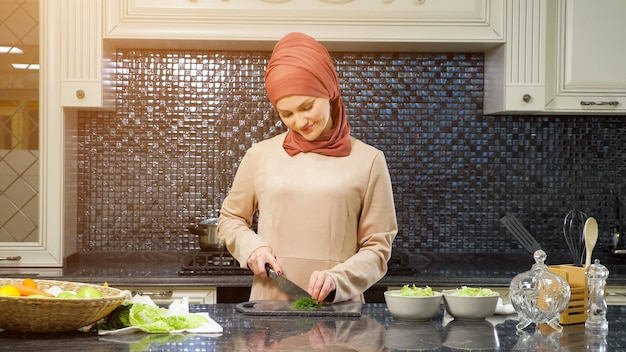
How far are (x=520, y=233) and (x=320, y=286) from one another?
5.80 ft

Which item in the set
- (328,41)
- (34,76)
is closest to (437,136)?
(328,41)

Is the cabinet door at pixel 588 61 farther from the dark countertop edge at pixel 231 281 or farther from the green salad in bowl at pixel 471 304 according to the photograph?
the green salad in bowl at pixel 471 304

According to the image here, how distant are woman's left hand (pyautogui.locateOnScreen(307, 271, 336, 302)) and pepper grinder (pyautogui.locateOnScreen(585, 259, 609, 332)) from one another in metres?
0.64

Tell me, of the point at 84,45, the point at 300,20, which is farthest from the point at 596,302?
the point at 84,45

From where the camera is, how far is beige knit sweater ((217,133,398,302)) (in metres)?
2.45

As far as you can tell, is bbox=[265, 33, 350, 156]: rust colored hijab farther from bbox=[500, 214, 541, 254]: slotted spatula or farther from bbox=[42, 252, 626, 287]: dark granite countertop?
bbox=[500, 214, 541, 254]: slotted spatula

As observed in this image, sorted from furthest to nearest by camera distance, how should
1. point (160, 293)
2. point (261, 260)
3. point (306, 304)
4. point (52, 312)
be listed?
point (160, 293) → point (261, 260) → point (306, 304) → point (52, 312)

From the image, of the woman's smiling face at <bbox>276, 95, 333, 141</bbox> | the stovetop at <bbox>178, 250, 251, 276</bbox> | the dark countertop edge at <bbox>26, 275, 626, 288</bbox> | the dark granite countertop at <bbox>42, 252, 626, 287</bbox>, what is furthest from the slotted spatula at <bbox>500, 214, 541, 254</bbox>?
the woman's smiling face at <bbox>276, 95, 333, 141</bbox>

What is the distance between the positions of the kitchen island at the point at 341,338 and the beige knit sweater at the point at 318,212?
401 mm

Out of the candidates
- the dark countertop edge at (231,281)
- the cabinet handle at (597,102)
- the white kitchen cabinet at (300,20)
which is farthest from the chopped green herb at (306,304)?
the cabinet handle at (597,102)

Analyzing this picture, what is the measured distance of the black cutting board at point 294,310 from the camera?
209 cm

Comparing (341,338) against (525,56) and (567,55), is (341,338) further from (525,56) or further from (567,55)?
(567,55)

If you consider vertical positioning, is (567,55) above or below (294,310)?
above

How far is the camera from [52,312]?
1798 millimetres
